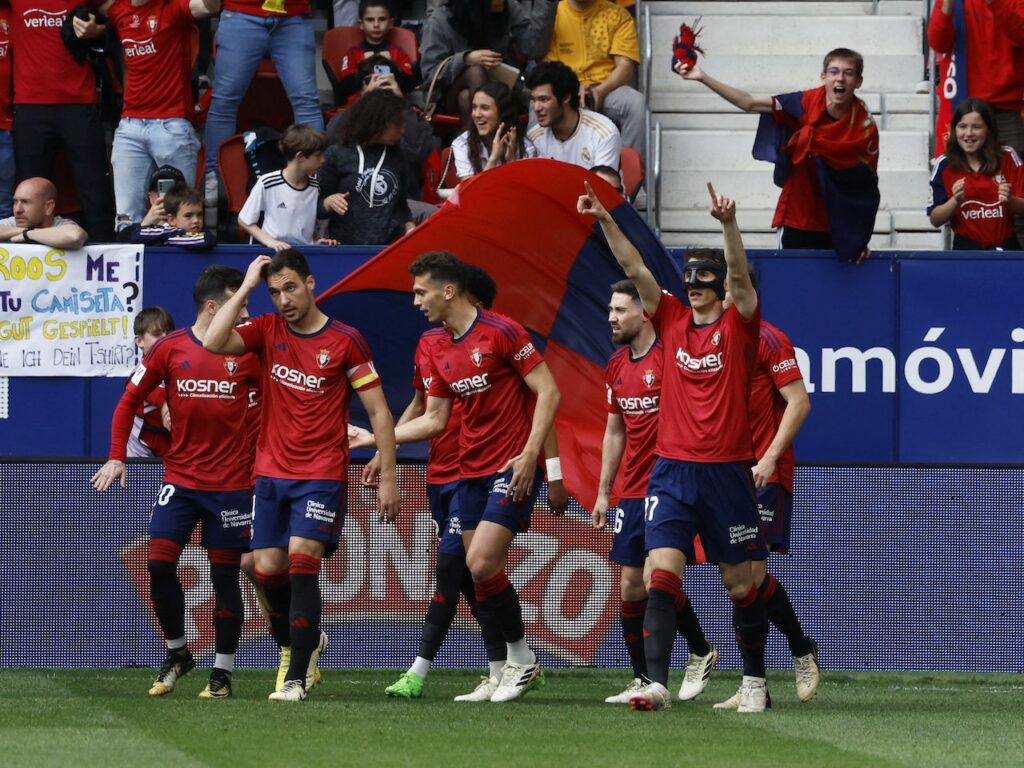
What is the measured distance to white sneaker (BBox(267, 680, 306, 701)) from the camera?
904 cm

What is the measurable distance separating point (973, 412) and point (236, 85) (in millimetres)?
5731

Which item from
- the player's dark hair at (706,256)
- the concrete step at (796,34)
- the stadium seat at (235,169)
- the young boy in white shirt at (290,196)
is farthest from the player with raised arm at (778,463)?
the concrete step at (796,34)

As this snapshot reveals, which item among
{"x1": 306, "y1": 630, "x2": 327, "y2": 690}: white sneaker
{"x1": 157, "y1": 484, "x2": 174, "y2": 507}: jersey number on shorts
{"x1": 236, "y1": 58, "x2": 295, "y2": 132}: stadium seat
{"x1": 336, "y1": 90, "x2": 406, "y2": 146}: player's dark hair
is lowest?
{"x1": 306, "y1": 630, "x2": 327, "y2": 690}: white sneaker

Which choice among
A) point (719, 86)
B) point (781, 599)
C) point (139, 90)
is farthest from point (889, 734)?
point (139, 90)

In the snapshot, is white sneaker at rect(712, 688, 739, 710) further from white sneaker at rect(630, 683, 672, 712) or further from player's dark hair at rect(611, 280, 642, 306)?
player's dark hair at rect(611, 280, 642, 306)

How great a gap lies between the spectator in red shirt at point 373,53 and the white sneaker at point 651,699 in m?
6.37

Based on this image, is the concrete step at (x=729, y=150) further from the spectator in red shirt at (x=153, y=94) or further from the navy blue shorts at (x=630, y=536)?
the navy blue shorts at (x=630, y=536)

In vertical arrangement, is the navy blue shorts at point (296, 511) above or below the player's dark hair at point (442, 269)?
below

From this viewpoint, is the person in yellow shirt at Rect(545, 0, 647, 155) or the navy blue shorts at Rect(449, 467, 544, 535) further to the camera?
the person in yellow shirt at Rect(545, 0, 647, 155)

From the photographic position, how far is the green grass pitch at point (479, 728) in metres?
7.21

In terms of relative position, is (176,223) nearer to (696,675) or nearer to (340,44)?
(340,44)

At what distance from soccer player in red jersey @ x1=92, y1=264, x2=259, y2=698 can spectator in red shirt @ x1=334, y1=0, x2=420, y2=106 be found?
4.52m

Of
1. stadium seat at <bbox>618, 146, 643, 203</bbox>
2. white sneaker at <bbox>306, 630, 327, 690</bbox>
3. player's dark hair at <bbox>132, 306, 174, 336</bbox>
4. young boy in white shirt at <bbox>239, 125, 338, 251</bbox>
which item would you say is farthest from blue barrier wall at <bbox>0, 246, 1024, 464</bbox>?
white sneaker at <bbox>306, 630, 327, 690</bbox>

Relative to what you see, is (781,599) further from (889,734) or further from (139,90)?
(139,90)
